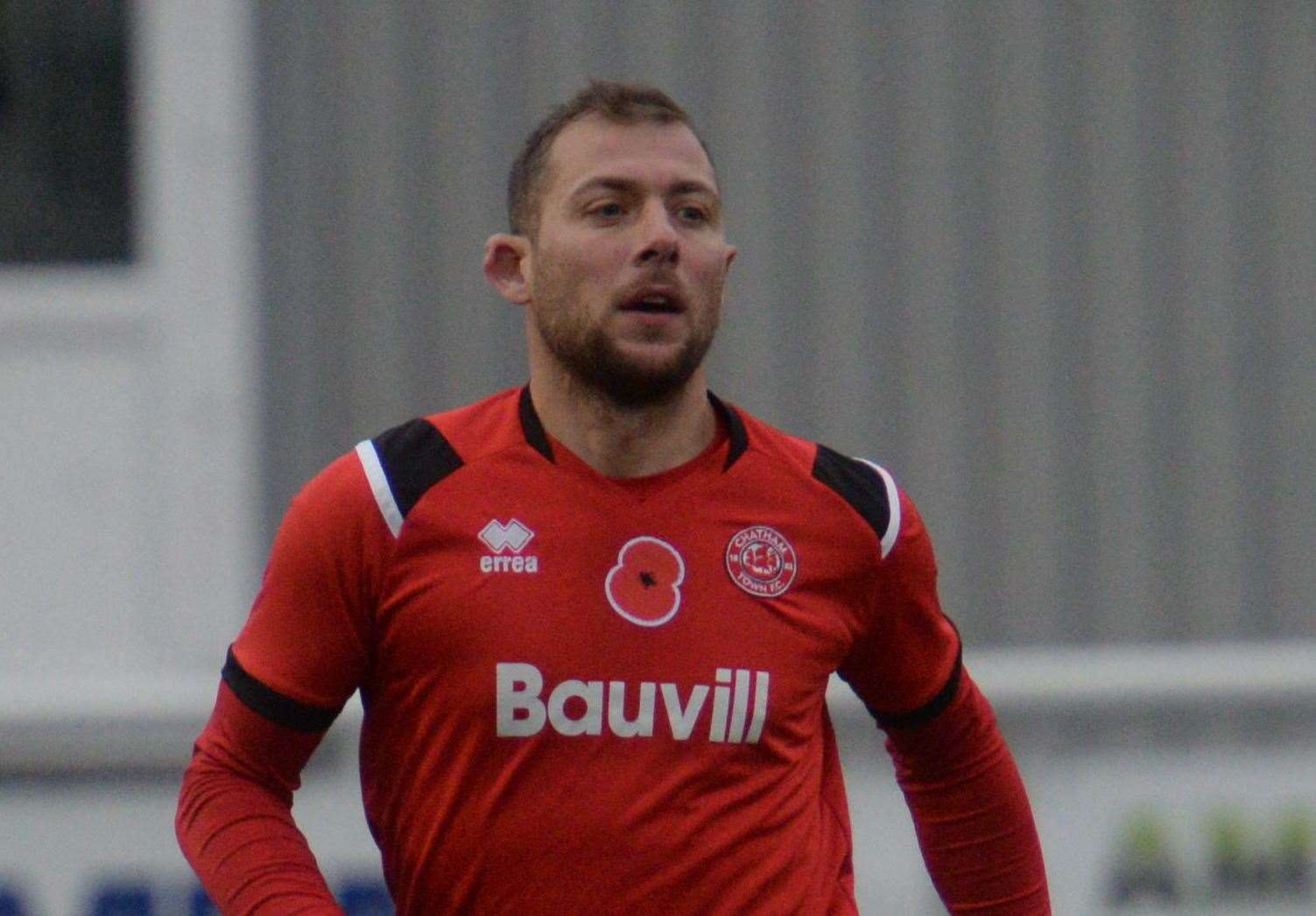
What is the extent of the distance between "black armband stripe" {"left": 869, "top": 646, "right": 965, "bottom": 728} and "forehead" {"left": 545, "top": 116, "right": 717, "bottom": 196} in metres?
0.77

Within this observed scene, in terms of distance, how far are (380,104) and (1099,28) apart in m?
1.86

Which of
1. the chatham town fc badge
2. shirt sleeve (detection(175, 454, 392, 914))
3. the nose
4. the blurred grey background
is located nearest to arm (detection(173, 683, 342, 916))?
shirt sleeve (detection(175, 454, 392, 914))

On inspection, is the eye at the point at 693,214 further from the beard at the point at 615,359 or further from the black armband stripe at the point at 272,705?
the black armband stripe at the point at 272,705

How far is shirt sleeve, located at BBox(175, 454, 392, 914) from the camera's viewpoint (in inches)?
102

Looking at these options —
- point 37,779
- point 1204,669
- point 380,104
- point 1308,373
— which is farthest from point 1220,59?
point 37,779

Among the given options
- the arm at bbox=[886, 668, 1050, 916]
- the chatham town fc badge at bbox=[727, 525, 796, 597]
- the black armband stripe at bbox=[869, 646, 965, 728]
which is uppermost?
the chatham town fc badge at bbox=[727, 525, 796, 597]

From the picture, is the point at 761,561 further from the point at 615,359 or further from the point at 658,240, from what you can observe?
the point at 658,240

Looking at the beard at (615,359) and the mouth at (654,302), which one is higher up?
the mouth at (654,302)

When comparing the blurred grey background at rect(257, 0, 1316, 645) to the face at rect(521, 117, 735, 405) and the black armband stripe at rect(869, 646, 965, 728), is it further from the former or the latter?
the face at rect(521, 117, 735, 405)

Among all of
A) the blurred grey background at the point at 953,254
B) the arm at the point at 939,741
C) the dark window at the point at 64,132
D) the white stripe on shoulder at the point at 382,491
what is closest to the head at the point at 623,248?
the white stripe on shoulder at the point at 382,491

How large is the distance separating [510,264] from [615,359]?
288 millimetres

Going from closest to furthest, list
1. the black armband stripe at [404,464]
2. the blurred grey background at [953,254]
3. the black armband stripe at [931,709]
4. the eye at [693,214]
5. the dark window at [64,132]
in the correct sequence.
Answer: the black armband stripe at [404,464] → the eye at [693,214] → the black armband stripe at [931,709] → the blurred grey background at [953,254] → the dark window at [64,132]

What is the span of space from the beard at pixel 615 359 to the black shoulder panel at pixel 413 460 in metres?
0.19

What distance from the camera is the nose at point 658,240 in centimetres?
267
